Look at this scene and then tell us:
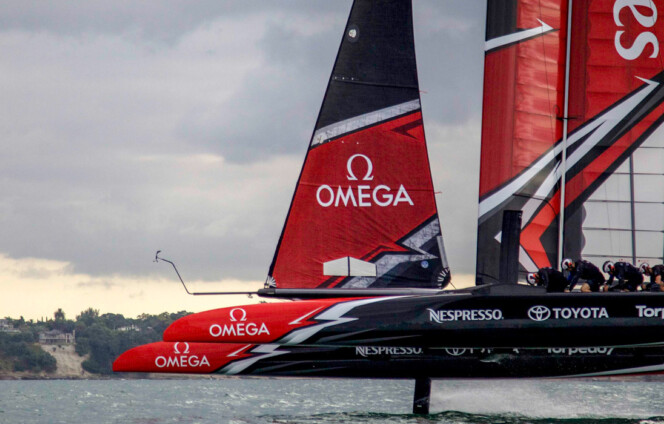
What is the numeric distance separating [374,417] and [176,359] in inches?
156

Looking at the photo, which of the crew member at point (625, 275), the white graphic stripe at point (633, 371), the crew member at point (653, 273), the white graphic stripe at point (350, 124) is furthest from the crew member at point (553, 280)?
the white graphic stripe at point (350, 124)

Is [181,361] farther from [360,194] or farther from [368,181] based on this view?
[368,181]

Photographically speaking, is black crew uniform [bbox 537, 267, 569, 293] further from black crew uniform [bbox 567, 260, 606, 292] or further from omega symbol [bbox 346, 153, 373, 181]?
omega symbol [bbox 346, 153, 373, 181]

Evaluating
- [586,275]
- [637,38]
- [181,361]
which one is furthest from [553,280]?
[181,361]

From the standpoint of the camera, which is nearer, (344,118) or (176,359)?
(176,359)

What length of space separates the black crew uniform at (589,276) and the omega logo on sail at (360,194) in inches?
106

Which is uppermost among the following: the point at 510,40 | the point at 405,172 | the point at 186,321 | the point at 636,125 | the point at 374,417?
the point at 510,40

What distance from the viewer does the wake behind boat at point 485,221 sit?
13.5 meters

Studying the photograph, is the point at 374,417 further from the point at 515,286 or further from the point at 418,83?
the point at 418,83

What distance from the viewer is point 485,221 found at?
1605 centimetres

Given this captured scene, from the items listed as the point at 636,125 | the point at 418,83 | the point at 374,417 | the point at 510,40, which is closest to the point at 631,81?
the point at 636,125

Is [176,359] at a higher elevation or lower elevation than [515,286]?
lower

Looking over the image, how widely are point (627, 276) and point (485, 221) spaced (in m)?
2.35

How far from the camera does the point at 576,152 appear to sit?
16.4m
